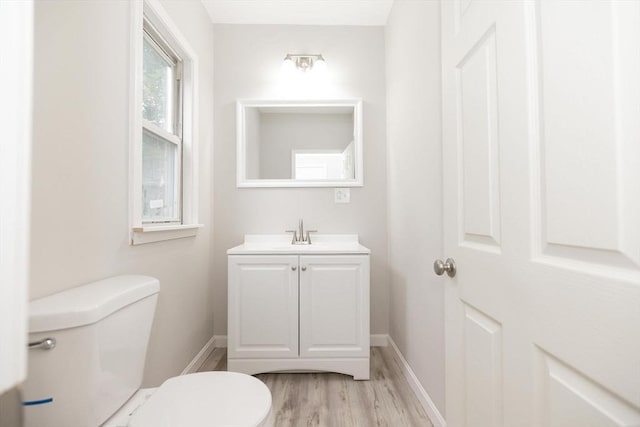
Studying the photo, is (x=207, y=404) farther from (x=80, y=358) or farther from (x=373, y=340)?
(x=373, y=340)

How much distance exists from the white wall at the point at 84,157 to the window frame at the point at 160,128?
0.03m

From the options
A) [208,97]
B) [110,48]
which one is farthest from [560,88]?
[208,97]

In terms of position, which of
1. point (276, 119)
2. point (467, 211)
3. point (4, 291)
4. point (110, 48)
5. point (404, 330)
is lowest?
point (404, 330)

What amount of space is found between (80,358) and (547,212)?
110 cm

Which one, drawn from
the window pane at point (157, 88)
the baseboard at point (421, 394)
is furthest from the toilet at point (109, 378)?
the window pane at point (157, 88)

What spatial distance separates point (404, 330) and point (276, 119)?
1.79 meters

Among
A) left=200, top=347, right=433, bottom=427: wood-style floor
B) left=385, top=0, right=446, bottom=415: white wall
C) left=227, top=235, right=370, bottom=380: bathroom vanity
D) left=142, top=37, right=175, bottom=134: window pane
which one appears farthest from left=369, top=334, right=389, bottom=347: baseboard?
left=142, top=37, right=175, bottom=134: window pane

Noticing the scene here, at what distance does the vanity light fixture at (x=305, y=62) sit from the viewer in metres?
2.24

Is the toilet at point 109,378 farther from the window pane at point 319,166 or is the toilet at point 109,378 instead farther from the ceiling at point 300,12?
the ceiling at point 300,12

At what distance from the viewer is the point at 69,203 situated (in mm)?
916

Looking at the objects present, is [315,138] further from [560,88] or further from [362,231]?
[560,88]

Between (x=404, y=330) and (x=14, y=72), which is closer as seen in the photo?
(x=14, y=72)

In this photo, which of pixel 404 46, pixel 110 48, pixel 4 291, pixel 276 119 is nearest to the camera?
pixel 4 291

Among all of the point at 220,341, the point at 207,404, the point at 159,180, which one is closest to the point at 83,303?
the point at 207,404
